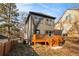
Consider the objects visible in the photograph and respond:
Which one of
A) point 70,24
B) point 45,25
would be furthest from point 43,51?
point 70,24

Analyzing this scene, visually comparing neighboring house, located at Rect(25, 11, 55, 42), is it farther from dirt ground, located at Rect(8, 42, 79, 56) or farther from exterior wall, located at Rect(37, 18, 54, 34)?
dirt ground, located at Rect(8, 42, 79, 56)

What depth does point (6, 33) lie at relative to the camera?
118 inches

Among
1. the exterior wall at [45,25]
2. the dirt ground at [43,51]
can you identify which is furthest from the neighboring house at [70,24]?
the dirt ground at [43,51]

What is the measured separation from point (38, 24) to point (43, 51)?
0.40 meters

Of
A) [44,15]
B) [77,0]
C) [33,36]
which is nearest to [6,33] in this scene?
[33,36]

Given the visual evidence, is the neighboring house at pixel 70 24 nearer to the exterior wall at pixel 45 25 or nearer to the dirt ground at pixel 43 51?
the exterior wall at pixel 45 25

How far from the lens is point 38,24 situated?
302cm

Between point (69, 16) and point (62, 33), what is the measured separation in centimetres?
27

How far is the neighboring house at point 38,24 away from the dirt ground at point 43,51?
0.18 meters

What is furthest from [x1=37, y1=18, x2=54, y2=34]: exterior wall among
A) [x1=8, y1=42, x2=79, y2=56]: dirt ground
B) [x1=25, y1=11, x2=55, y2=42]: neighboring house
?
[x1=8, y1=42, x2=79, y2=56]: dirt ground

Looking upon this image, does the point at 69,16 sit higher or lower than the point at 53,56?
higher

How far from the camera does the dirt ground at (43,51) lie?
299 cm

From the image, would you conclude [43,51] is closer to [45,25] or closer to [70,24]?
[45,25]

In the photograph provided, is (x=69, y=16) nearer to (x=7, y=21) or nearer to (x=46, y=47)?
(x=46, y=47)
